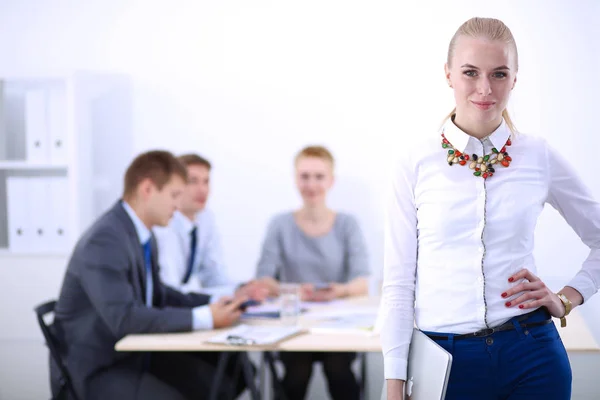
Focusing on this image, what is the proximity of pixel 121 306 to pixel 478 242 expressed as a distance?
1.51 meters

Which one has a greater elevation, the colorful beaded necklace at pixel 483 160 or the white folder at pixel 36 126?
the white folder at pixel 36 126

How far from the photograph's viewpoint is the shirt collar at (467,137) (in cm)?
135

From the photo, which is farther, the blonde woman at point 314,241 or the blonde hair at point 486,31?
the blonde woman at point 314,241

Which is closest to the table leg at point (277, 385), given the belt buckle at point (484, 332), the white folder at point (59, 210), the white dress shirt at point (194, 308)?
the white dress shirt at point (194, 308)

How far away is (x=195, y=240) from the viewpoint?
12.7 ft

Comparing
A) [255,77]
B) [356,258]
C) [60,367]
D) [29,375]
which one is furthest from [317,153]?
[29,375]

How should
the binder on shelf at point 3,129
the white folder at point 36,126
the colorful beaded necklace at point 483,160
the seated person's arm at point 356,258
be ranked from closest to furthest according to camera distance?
the colorful beaded necklace at point 483,160, the seated person's arm at point 356,258, the white folder at point 36,126, the binder on shelf at point 3,129

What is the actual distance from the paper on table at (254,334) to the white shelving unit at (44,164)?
184 centimetres

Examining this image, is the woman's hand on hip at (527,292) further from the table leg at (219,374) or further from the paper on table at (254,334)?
the table leg at (219,374)

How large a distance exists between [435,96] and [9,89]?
8.01 feet

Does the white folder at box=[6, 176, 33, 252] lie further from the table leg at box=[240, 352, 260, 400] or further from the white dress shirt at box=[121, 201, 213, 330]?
the table leg at box=[240, 352, 260, 400]

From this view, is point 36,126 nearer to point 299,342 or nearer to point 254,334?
point 254,334

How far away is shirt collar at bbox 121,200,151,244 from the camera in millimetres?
2695

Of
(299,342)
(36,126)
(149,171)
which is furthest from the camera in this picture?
(36,126)
